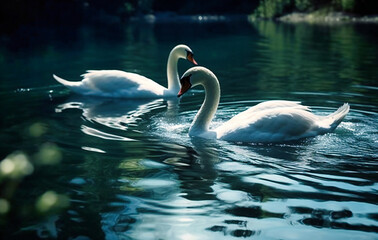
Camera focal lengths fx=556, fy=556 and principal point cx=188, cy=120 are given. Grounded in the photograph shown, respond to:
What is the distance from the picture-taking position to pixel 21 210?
5547 mm

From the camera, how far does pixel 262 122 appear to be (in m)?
7.85

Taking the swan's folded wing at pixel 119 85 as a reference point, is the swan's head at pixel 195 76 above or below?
above

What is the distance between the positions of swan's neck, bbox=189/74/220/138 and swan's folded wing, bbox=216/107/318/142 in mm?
323

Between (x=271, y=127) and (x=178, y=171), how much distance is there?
5.90 feet

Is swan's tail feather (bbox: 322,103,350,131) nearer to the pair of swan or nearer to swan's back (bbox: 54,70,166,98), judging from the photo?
the pair of swan

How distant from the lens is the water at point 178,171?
16.8 ft

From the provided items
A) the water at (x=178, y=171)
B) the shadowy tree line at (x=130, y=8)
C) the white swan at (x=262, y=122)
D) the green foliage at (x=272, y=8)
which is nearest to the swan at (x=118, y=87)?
the water at (x=178, y=171)

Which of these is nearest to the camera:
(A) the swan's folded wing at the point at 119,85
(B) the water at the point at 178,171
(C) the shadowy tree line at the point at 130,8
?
(B) the water at the point at 178,171

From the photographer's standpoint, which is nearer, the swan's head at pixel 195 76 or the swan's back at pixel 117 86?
the swan's head at pixel 195 76

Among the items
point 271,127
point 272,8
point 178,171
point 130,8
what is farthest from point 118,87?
point 130,8

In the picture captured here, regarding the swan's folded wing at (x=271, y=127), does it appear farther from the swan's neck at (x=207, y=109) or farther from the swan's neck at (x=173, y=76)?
the swan's neck at (x=173, y=76)

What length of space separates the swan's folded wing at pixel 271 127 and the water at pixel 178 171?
141mm

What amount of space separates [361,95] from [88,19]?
153 ft

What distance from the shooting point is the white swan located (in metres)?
7.86
